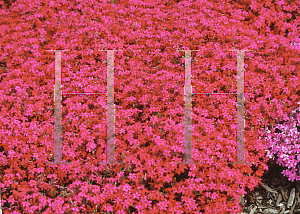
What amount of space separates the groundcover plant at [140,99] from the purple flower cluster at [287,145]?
0.29 meters

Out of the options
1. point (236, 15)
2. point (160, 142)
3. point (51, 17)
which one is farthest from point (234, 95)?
point (51, 17)

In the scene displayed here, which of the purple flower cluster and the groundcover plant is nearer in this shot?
the groundcover plant

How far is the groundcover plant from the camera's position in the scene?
213 inches

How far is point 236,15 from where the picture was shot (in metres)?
9.57

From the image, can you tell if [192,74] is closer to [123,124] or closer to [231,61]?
[231,61]

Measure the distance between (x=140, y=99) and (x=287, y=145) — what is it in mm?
3549

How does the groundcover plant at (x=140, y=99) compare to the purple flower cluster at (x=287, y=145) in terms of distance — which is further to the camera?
the purple flower cluster at (x=287, y=145)

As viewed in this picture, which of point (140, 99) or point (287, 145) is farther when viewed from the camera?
point (140, 99)

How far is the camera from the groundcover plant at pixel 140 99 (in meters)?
5.41

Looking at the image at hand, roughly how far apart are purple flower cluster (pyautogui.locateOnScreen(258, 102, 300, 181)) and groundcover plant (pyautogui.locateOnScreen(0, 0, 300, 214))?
29 centimetres

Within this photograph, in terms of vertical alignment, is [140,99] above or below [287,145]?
above

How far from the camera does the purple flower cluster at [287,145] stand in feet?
19.9

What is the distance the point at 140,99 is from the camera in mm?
6762

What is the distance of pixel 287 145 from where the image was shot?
20.5 feet
